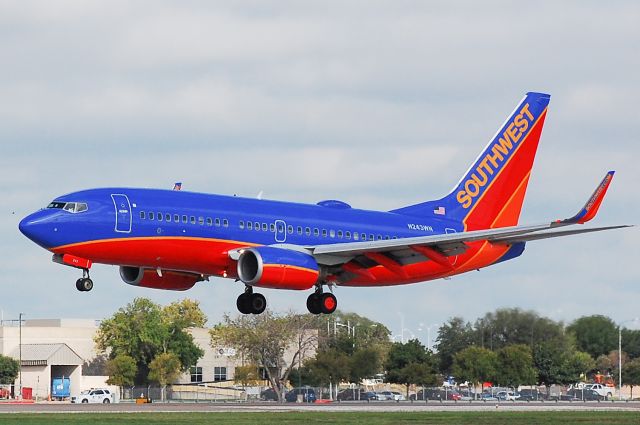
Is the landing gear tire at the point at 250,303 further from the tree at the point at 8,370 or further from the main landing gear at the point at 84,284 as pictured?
the tree at the point at 8,370

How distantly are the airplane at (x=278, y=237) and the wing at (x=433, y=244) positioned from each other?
70 mm

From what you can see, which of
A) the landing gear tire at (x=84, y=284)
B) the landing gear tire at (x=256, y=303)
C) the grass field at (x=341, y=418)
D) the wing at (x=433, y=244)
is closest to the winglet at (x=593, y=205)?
the wing at (x=433, y=244)

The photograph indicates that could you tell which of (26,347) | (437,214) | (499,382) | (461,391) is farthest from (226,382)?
(437,214)

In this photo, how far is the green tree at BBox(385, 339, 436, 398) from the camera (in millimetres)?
130000

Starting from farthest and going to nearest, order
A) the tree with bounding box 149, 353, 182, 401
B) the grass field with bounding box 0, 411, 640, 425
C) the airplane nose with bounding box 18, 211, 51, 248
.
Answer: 1. the tree with bounding box 149, 353, 182, 401
2. the grass field with bounding box 0, 411, 640, 425
3. the airplane nose with bounding box 18, 211, 51, 248

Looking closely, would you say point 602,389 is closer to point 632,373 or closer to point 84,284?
point 632,373

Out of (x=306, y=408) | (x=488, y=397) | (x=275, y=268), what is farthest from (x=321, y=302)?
(x=488, y=397)

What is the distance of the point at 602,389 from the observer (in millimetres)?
135625

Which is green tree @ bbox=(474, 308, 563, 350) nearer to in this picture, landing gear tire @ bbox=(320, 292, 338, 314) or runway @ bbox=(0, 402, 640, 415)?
runway @ bbox=(0, 402, 640, 415)

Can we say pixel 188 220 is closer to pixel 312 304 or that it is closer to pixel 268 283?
pixel 268 283

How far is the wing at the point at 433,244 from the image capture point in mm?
63438

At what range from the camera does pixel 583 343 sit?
Result: 130 metres

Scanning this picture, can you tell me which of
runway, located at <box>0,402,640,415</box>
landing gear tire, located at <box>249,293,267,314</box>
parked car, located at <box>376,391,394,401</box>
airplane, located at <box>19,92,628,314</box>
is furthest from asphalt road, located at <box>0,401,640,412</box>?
parked car, located at <box>376,391,394,401</box>

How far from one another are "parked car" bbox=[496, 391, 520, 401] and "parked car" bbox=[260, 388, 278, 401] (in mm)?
21245
